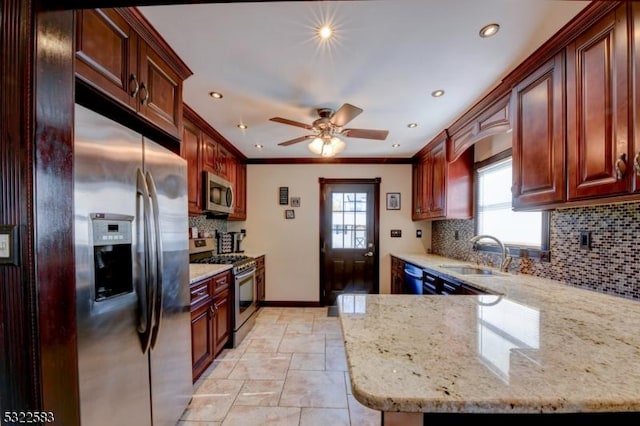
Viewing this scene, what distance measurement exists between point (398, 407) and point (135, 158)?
1.47 meters

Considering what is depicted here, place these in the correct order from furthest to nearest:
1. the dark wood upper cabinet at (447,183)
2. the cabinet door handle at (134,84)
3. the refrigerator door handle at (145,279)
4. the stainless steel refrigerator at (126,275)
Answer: the dark wood upper cabinet at (447,183) → the cabinet door handle at (134,84) → the refrigerator door handle at (145,279) → the stainless steel refrigerator at (126,275)

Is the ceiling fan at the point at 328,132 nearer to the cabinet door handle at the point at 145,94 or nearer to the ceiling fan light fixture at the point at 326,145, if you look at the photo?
the ceiling fan light fixture at the point at 326,145

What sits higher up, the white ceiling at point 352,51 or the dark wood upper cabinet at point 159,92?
the white ceiling at point 352,51

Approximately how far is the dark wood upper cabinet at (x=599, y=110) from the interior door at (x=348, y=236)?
9.85ft

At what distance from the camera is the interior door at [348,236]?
175 inches

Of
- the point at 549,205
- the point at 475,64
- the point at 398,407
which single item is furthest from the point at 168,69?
the point at 549,205

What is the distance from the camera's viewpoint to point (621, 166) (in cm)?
→ 121

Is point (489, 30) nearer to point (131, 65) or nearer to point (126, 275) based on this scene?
point (131, 65)

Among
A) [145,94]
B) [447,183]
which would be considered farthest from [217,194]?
[447,183]

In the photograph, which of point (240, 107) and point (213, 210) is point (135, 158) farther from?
point (213, 210)

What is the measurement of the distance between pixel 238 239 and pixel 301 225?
39.2 inches

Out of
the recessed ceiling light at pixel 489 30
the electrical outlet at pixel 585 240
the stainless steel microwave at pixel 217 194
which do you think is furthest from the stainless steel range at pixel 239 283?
the electrical outlet at pixel 585 240

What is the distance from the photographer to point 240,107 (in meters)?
2.50

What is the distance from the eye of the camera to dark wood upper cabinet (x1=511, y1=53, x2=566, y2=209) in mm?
1552
